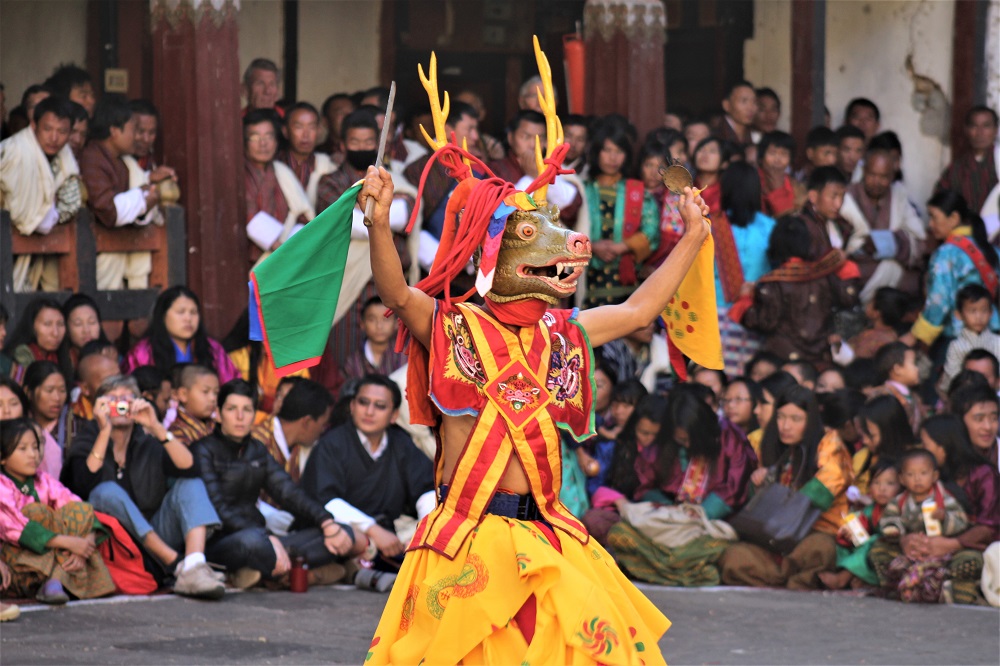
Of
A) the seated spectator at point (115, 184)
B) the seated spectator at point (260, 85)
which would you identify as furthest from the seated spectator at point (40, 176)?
the seated spectator at point (260, 85)

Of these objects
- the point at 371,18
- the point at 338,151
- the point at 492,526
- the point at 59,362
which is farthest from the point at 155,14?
the point at 492,526

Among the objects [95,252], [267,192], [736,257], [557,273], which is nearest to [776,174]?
[736,257]

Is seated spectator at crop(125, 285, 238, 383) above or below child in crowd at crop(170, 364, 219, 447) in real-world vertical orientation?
above

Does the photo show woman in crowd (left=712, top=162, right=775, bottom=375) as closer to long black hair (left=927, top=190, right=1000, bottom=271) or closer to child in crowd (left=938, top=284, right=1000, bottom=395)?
child in crowd (left=938, top=284, right=1000, bottom=395)

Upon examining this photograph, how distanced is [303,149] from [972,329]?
3.88m

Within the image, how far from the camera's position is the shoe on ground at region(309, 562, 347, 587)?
8438mm

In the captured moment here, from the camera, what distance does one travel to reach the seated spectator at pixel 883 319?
10.8 m

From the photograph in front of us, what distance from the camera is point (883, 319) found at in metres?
10.9

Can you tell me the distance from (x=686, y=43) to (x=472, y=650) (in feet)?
32.2

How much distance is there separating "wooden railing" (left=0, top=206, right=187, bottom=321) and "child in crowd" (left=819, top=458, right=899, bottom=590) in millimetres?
3755

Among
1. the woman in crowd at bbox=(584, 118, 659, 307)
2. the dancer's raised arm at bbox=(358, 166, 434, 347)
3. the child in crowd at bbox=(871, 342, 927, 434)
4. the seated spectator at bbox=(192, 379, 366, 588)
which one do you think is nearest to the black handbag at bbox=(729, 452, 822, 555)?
the child in crowd at bbox=(871, 342, 927, 434)

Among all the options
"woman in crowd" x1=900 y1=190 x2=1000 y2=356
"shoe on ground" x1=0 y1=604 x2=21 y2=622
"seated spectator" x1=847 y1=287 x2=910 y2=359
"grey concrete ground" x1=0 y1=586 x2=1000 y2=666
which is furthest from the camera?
"seated spectator" x1=847 y1=287 x2=910 y2=359

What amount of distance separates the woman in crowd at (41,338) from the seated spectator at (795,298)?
375cm

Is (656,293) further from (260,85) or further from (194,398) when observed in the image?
(260,85)
